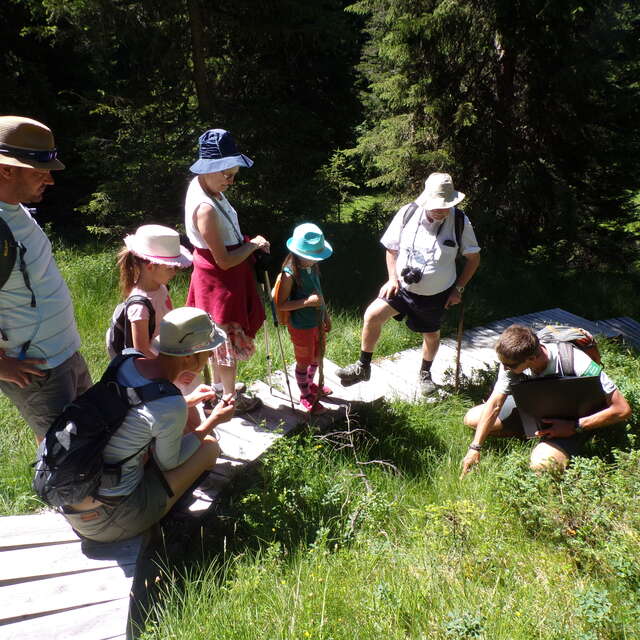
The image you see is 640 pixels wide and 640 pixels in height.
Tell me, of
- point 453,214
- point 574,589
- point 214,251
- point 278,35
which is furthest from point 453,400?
point 278,35

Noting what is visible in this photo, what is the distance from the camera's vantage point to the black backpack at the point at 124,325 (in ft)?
9.91

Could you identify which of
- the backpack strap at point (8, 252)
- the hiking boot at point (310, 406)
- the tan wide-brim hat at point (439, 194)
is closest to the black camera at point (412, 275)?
the tan wide-brim hat at point (439, 194)

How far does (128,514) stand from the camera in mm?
2684

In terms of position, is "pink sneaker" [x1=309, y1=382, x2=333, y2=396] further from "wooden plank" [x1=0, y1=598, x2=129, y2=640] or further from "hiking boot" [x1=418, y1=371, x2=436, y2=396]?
"wooden plank" [x1=0, y1=598, x2=129, y2=640]

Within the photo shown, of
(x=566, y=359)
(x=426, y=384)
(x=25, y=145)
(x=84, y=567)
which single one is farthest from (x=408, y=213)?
(x=84, y=567)

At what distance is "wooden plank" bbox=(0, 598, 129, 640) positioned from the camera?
2.30 m

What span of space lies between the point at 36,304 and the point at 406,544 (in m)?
2.36

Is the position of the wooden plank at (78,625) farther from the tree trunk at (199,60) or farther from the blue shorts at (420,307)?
the tree trunk at (199,60)

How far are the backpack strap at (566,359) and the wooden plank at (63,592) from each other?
2900 mm

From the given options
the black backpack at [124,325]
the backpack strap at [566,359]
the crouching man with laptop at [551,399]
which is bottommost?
the crouching man with laptop at [551,399]

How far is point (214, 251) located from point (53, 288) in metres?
0.92

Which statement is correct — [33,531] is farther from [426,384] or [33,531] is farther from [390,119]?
[390,119]

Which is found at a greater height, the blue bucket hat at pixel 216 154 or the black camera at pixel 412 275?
the blue bucket hat at pixel 216 154

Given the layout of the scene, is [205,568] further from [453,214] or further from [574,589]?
[453,214]
